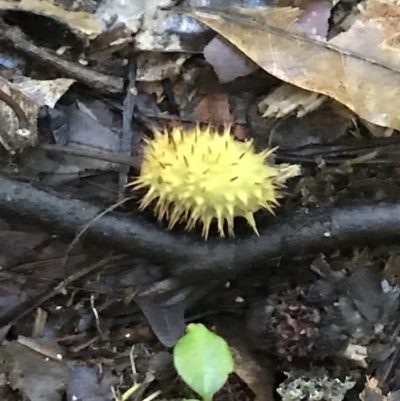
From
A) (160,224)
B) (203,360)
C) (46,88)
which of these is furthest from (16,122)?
(203,360)

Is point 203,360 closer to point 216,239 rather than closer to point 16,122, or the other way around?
point 216,239

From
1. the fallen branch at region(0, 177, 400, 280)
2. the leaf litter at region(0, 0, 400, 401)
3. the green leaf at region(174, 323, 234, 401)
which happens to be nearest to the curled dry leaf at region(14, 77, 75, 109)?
the leaf litter at region(0, 0, 400, 401)

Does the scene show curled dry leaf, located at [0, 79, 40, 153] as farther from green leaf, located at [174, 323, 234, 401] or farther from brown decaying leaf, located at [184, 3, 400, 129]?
green leaf, located at [174, 323, 234, 401]

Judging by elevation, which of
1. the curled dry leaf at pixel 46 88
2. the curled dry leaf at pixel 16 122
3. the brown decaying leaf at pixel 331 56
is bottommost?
the curled dry leaf at pixel 16 122

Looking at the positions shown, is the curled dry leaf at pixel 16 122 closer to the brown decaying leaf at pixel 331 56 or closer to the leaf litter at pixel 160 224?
the leaf litter at pixel 160 224

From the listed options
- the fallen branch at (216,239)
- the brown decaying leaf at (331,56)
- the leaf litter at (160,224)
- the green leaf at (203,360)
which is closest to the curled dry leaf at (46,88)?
the leaf litter at (160,224)

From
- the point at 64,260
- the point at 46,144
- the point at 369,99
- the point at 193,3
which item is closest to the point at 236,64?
the point at 193,3
